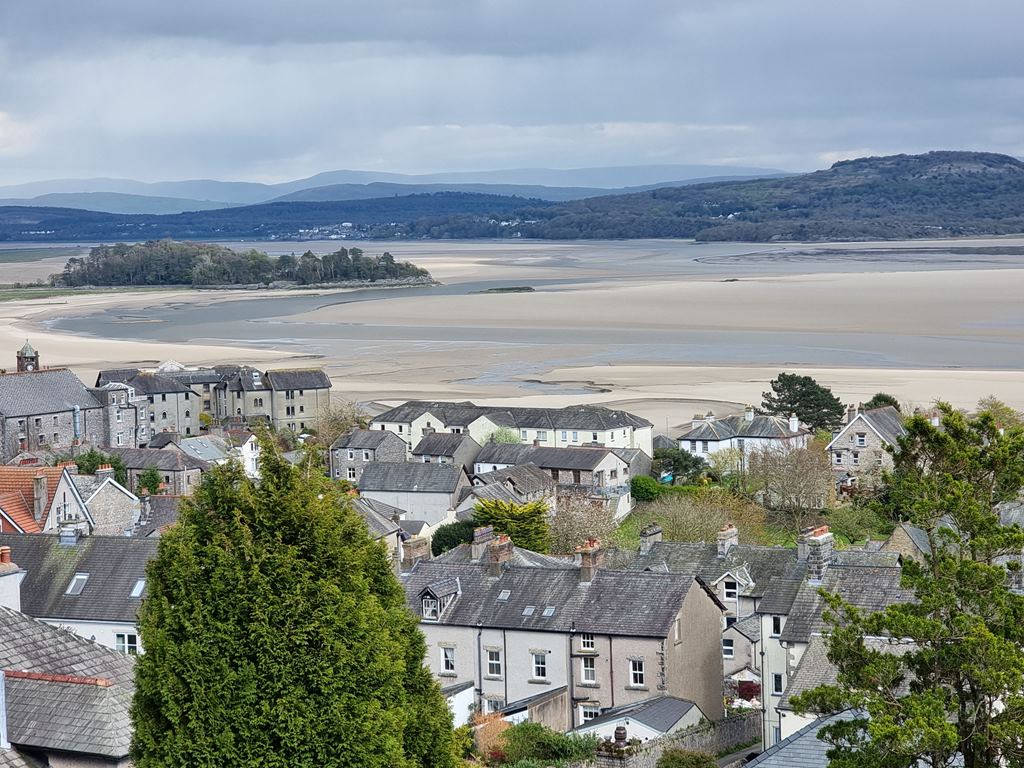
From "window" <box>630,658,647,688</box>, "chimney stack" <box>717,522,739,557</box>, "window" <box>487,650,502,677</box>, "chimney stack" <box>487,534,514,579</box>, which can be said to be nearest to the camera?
"window" <box>630,658,647,688</box>

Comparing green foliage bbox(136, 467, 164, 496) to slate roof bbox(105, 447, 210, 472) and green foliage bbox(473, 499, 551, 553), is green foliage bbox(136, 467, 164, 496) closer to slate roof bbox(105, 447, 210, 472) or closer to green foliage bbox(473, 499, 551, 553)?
slate roof bbox(105, 447, 210, 472)

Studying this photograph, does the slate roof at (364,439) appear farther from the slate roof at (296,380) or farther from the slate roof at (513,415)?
the slate roof at (296,380)

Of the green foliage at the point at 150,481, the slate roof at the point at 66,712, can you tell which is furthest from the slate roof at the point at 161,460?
the slate roof at the point at 66,712

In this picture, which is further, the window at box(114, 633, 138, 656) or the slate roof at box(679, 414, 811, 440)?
the slate roof at box(679, 414, 811, 440)

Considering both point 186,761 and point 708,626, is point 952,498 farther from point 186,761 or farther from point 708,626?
point 708,626

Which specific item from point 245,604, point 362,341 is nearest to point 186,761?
point 245,604

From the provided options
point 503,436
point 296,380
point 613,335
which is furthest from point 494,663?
point 613,335

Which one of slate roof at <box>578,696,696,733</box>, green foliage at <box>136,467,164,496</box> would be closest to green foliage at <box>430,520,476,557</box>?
green foliage at <box>136,467,164,496</box>

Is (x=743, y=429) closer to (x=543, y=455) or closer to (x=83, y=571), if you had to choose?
(x=543, y=455)
